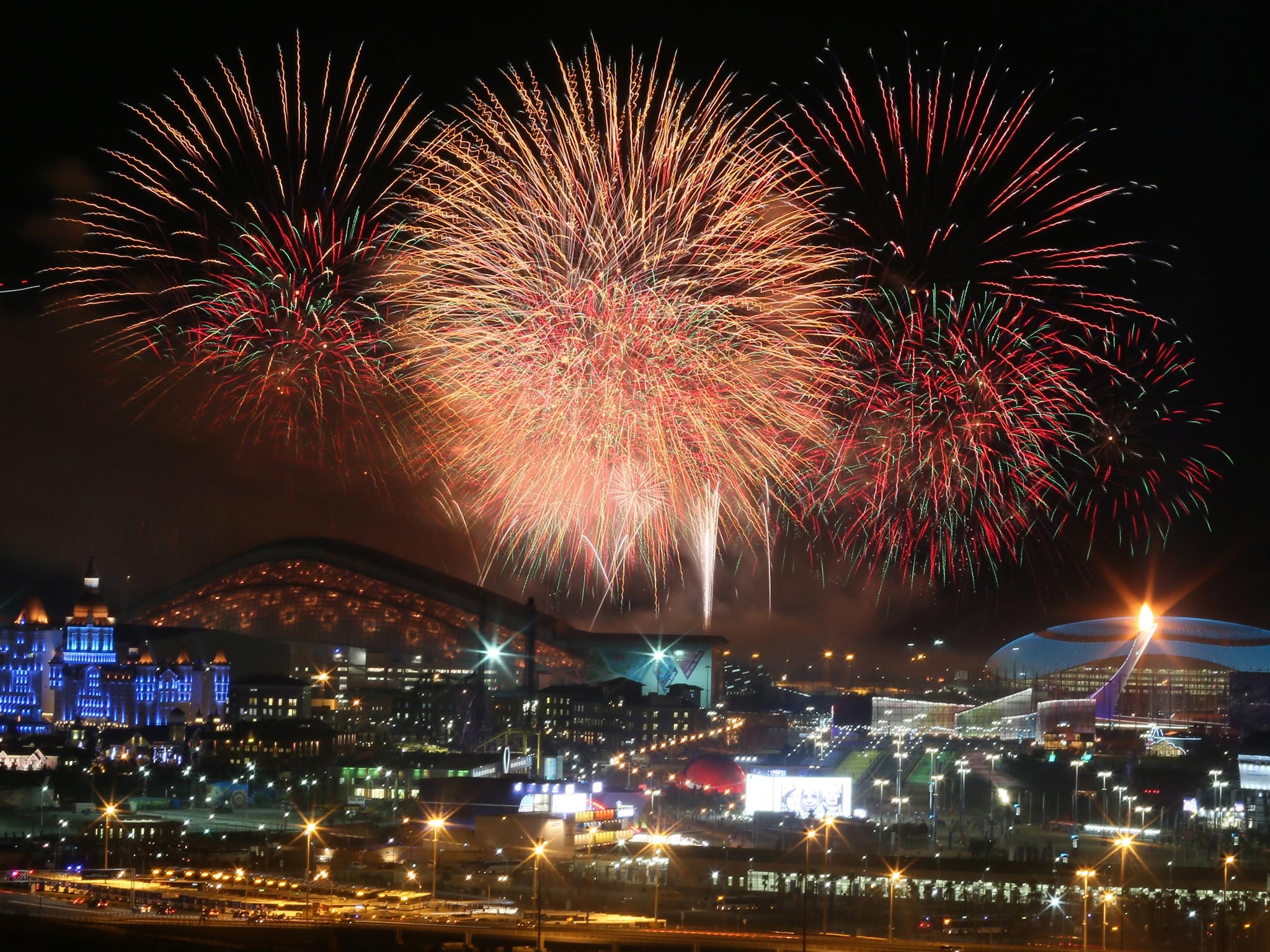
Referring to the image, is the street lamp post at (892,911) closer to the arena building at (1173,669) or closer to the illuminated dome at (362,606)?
the illuminated dome at (362,606)

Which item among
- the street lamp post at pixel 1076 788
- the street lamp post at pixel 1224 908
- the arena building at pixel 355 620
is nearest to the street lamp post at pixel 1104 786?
the street lamp post at pixel 1076 788

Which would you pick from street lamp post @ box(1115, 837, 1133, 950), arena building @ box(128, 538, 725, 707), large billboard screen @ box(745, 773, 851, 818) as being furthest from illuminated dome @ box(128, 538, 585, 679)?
street lamp post @ box(1115, 837, 1133, 950)

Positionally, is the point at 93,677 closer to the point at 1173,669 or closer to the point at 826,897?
the point at 826,897

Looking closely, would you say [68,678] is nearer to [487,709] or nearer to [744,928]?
[487,709]

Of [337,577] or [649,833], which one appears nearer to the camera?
[649,833]

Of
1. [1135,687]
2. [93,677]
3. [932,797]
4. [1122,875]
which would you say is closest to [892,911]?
[1122,875]

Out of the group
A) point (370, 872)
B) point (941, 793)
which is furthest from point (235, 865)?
point (941, 793)

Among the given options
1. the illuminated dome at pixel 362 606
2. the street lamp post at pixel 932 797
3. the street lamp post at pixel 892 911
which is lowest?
the street lamp post at pixel 892 911
